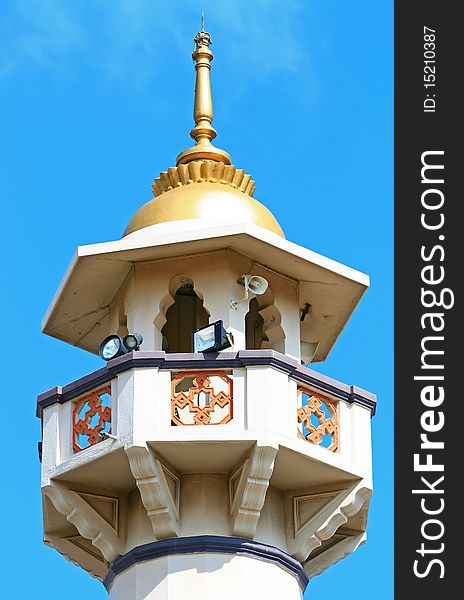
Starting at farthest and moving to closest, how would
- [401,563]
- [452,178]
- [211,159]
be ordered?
[211,159]
[452,178]
[401,563]

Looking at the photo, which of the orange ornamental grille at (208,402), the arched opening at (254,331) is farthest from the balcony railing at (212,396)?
the arched opening at (254,331)

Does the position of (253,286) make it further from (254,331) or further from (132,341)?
(254,331)

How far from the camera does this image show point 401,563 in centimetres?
2055

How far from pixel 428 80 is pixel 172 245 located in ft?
12.4

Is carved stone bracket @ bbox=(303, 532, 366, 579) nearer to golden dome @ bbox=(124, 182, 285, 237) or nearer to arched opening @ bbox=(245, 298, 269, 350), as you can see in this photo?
arched opening @ bbox=(245, 298, 269, 350)

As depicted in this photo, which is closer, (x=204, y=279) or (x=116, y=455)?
(x=116, y=455)

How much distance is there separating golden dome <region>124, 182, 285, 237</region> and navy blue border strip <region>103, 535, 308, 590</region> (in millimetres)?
4091

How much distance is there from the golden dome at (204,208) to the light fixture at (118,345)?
1823 mm

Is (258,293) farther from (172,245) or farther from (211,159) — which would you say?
(211,159)

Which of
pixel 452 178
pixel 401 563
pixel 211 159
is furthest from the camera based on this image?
pixel 211 159

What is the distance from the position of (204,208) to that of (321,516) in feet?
13.6

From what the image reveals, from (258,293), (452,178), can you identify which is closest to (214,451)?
(258,293)

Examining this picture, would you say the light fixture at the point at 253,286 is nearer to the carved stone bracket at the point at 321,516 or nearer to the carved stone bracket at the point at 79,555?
the carved stone bracket at the point at 321,516

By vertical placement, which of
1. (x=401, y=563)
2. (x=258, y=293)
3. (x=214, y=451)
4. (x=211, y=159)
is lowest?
(x=401, y=563)
